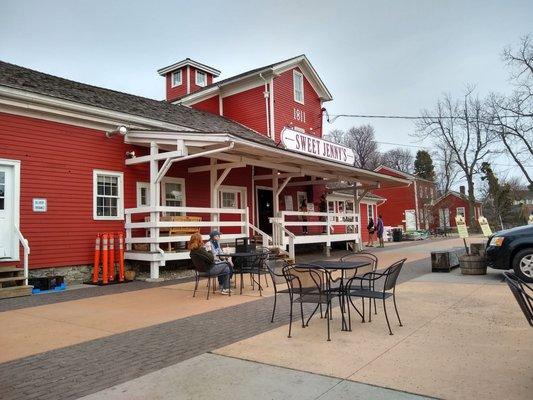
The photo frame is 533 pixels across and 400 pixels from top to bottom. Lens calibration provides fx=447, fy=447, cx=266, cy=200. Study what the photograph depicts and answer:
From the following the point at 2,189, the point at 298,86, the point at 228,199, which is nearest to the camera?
the point at 2,189

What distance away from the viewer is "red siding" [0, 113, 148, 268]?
1015cm

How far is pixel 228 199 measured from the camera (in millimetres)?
16625

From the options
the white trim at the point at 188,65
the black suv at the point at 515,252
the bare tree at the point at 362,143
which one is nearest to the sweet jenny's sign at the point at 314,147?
the black suv at the point at 515,252

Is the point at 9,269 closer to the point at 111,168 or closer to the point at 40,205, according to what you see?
the point at 40,205

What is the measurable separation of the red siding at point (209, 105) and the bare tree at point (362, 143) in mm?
40788

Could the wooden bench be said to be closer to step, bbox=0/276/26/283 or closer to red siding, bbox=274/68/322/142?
step, bbox=0/276/26/283

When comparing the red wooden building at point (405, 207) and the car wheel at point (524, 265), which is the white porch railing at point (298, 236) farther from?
the red wooden building at point (405, 207)

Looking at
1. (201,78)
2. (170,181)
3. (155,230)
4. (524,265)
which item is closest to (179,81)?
(201,78)

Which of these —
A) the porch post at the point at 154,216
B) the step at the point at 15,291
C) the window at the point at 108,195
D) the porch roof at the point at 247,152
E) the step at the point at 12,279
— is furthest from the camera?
the window at the point at 108,195

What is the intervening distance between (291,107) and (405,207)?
28.6m

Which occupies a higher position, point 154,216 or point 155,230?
point 154,216

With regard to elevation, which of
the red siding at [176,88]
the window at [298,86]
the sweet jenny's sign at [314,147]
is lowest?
the sweet jenny's sign at [314,147]

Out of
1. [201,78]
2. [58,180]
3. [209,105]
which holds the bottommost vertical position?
[58,180]

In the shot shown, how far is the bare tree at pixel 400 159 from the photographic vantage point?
6712 centimetres
